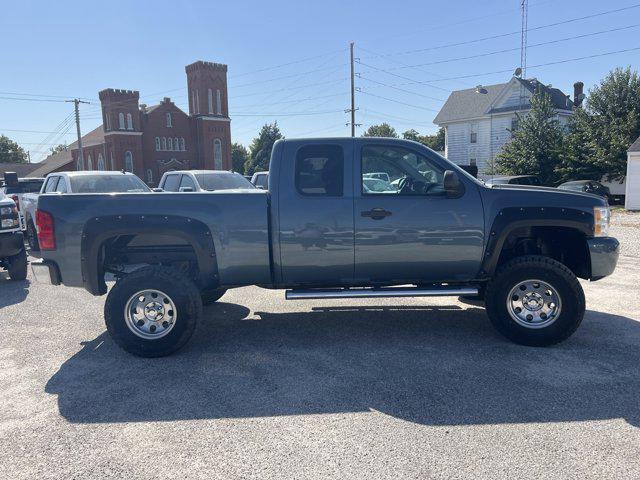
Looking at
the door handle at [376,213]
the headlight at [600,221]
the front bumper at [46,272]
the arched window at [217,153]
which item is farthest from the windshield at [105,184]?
the arched window at [217,153]

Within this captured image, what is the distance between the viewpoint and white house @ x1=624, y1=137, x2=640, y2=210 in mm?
21141

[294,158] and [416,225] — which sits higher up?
[294,158]

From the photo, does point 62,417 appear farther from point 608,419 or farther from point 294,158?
point 608,419

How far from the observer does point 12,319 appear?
20.7ft

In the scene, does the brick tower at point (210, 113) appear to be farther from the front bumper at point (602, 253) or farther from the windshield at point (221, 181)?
the front bumper at point (602, 253)

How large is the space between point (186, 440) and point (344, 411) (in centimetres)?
113

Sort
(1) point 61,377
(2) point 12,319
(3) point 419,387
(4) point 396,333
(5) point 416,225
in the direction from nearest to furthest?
(3) point 419,387 → (1) point 61,377 → (5) point 416,225 → (4) point 396,333 → (2) point 12,319

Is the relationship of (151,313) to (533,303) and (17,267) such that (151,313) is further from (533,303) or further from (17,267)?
(17,267)

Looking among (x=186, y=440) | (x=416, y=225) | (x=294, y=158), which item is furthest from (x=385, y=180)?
(x=186, y=440)

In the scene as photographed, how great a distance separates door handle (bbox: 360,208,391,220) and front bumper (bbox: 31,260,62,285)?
3.05 metres

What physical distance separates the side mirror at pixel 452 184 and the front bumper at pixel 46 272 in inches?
152

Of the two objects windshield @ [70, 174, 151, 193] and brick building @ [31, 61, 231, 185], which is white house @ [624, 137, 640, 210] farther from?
brick building @ [31, 61, 231, 185]

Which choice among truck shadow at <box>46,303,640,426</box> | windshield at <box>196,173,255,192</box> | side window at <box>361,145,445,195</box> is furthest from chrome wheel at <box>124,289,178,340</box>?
windshield at <box>196,173,255,192</box>

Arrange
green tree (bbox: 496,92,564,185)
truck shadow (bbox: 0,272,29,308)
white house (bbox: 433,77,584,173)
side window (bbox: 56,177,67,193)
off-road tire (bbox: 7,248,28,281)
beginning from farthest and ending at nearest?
1. white house (bbox: 433,77,584,173)
2. green tree (bbox: 496,92,564,185)
3. side window (bbox: 56,177,67,193)
4. off-road tire (bbox: 7,248,28,281)
5. truck shadow (bbox: 0,272,29,308)
